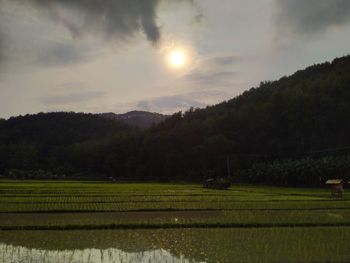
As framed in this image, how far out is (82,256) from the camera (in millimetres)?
8742

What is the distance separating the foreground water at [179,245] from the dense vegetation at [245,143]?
106ft

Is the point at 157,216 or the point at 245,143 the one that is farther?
the point at 245,143

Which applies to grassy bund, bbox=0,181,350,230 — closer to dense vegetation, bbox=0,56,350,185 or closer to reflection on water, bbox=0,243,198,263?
reflection on water, bbox=0,243,198,263

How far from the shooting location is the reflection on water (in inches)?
329

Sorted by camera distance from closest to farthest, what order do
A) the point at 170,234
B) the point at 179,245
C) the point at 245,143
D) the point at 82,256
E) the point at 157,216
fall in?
1. the point at 82,256
2. the point at 179,245
3. the point at 170,234
4. the point at 157,216
5. the point at 245,143

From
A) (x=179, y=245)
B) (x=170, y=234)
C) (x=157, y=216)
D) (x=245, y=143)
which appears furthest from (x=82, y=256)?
(x=245, y=143)

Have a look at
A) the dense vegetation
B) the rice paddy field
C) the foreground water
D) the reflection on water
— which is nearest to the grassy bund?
the rice paddy field

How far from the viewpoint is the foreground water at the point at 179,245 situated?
8586 mm

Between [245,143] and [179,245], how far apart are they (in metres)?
58.9

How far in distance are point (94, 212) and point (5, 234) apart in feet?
18.0

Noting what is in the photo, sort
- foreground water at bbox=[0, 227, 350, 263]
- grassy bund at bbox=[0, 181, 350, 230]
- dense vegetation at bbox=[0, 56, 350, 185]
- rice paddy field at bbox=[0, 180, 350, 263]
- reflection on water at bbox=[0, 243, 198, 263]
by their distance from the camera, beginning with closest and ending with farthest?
reflection on water at bbox=[0, 243, 198, 263]
foreground water at bbox=[0, 227, 350, 263]
rice paddy field at bbox=[0, 180, 350, 263]
grassy bund at bbox=[0, 181, 350, 230]
dense vegetation at bbox=[0, 56, 350, 185]

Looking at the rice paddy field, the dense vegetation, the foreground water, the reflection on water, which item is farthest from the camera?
the dense vegetation

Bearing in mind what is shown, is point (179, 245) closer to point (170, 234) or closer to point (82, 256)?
point (170, 234)

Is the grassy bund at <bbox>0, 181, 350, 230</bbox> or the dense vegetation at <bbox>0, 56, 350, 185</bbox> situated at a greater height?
the dense vegetation at <bbox>0, 56, 350, 185</bbox>
